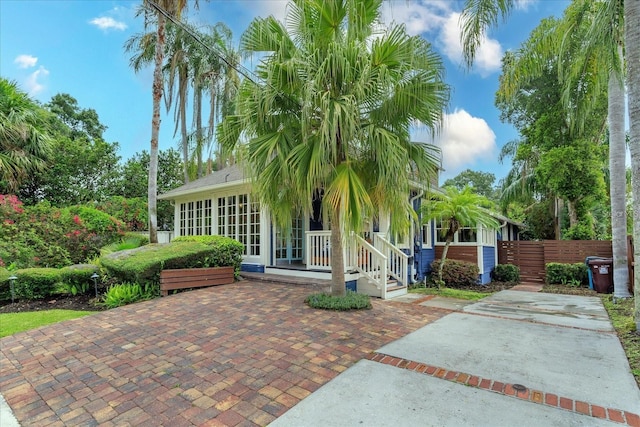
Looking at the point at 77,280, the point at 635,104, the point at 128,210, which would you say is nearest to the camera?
the point at 635,104

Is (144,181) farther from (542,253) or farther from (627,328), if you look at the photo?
(627,328)

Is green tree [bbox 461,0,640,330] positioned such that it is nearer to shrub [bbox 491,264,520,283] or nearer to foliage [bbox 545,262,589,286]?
foliage [bbox 545,262,589,286]

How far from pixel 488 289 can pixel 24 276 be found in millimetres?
12723

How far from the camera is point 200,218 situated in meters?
12.5

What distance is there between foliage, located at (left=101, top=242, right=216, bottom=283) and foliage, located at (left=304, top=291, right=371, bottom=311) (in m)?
3.20

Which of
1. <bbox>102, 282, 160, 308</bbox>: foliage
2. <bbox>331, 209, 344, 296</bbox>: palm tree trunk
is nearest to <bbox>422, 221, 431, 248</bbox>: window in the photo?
<bbox>331, 209, 344, 296</bbox>: palm tree trunk

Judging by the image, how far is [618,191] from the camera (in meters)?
8.01

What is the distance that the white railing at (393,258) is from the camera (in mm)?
8828

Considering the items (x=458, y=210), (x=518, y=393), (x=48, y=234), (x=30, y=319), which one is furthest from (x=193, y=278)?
(x=458, y=210)

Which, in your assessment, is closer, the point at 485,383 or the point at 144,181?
the point at 485,383

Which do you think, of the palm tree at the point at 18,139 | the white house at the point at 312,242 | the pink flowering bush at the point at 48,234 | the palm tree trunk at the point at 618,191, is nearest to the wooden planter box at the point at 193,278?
the white house at the point at 312,242

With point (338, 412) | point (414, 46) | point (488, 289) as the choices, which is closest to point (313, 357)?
point (338, 412)

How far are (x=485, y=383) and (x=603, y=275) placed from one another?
925 cm

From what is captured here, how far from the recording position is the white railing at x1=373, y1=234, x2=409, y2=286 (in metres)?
8.83
